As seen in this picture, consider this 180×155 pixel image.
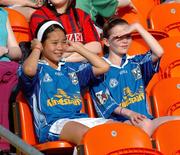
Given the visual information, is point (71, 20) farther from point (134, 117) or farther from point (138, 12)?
Answer: point (138, 12)

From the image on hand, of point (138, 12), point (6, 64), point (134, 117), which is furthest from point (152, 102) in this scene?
point (138, 12)

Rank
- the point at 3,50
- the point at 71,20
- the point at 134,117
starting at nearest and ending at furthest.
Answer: the point at 134,117 → the point at 3,50 → the point at 71,20

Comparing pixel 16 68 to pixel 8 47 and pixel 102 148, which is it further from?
pixel 102 148

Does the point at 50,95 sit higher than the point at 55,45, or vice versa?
the point at 55,45

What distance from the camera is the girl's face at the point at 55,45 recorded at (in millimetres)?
5145

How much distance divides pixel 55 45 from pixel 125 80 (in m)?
0.66

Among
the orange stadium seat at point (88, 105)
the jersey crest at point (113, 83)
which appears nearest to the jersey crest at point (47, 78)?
the orange stadium seat at point (88, 105)

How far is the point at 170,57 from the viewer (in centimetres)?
618


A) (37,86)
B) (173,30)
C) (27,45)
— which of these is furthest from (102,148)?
(173,30)

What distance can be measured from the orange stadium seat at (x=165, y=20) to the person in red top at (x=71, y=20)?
1.06 metres

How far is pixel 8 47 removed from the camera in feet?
18.2

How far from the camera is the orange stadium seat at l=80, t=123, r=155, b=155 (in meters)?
4.65

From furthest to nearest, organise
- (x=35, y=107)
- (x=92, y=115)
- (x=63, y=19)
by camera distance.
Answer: (x=63, y=19) → (x=92, y=115) → (x=35, y=107)

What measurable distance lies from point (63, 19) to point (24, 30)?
0.33m
